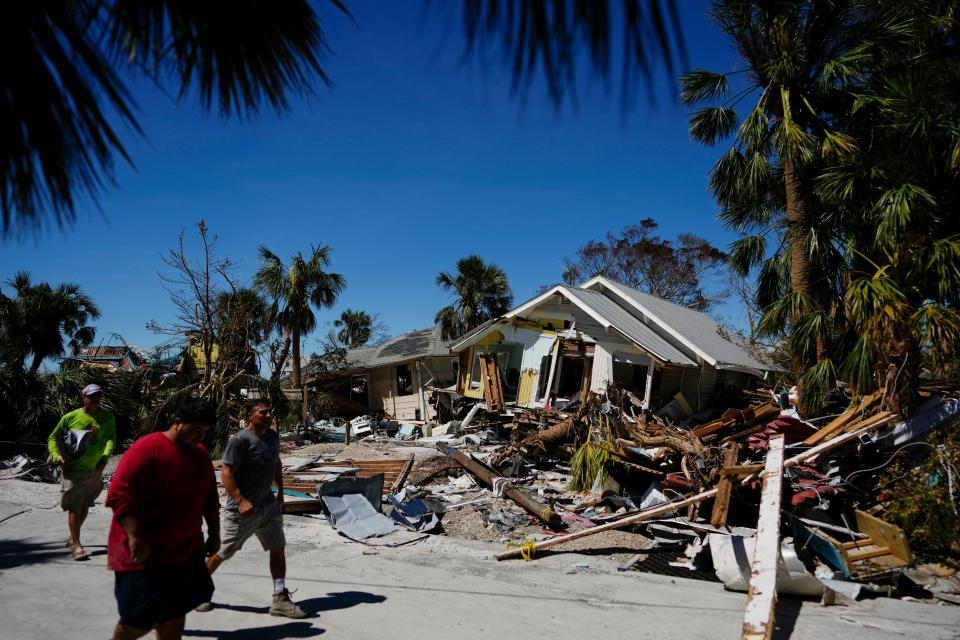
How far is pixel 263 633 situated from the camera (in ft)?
14.6

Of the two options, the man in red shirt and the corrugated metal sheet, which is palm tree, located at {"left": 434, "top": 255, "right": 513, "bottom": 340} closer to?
the corrugated metal sheet

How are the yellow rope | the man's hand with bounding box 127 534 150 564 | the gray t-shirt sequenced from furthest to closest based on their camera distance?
the yellow rope < the gray t-shirt < the man's hand with bounding box 127 534 150 564

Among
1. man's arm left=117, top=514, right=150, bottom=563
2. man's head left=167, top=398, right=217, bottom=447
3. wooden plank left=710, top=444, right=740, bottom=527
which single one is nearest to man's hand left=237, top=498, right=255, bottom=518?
man's head left=167, top=398, right=217, bottom=447

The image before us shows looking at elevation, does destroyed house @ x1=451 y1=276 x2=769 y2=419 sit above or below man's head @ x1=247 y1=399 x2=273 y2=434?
above

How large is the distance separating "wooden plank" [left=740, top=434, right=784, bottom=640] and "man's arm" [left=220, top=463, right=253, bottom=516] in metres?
3.74

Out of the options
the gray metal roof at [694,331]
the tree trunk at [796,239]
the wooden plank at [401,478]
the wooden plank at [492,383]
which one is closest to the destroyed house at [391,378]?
the wooden plank at [492,383]

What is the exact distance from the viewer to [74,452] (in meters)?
6.48

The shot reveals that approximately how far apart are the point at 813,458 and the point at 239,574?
7129mm

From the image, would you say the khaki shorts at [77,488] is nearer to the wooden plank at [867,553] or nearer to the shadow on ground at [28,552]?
the shadow on ground at [28,552]

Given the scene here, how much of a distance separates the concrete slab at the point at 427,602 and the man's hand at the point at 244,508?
0.76 meters

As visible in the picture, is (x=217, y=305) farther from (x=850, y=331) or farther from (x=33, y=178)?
(x=33, y=178)

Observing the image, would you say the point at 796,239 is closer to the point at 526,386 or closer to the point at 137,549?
the point at 526,386

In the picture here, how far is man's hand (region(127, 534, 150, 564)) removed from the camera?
11.0ft

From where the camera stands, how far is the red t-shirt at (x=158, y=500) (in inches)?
135
